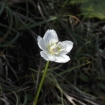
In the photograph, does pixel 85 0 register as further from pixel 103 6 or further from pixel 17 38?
pixel 17 38

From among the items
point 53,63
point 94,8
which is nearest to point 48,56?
point 53,63

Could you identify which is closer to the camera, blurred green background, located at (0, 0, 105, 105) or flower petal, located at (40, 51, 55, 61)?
flower petal, located at (40, 51, 55, 61)

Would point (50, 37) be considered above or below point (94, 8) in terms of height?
below

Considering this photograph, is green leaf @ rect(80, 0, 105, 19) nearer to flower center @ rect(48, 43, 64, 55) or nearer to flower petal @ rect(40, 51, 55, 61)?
Answer: flower center @ rect(48, 43, 64, 55)

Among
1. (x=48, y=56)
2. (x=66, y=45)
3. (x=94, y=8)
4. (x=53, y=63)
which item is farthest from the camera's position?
(x=94, y=8)

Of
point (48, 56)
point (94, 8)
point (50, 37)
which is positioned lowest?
point (48, 56)

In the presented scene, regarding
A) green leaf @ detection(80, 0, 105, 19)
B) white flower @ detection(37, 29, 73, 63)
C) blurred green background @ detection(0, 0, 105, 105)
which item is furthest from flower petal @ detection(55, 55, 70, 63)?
green leaf @ detection(80, 0, 105, 19)

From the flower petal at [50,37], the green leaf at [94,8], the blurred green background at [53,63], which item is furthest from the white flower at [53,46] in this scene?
the green leaf at [94,8]

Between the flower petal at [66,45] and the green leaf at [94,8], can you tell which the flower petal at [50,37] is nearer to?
the flower petal at [66,45]

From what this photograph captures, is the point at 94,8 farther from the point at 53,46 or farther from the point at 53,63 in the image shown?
the point at 53,46

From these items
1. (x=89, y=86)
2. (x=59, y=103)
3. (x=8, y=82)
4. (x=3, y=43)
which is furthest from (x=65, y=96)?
(x=3, y=43)
